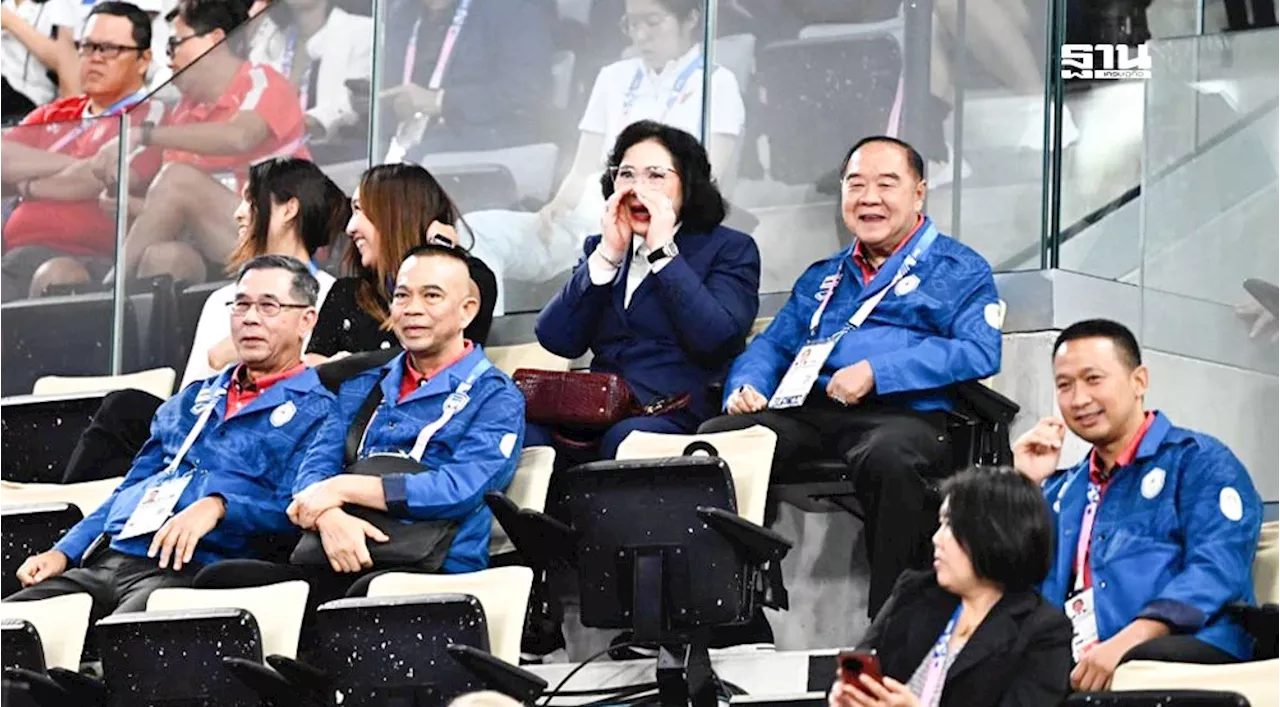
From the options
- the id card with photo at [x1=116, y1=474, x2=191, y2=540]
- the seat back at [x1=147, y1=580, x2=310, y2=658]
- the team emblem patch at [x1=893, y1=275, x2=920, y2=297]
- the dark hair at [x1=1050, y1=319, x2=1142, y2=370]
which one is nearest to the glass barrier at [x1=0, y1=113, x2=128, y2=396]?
the id card with photo at [x1=116, y1=474, x2=191, y2=540]

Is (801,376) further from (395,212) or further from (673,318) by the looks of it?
(395,212)

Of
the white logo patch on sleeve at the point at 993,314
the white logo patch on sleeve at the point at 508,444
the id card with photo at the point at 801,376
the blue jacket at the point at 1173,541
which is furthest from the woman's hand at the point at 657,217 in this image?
the blue jacket at the point at 1173,541

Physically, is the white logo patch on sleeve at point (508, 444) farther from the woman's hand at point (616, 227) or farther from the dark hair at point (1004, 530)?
the dark hair at point (1004, 530)

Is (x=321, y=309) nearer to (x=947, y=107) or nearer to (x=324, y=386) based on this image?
(x=324, y=386)

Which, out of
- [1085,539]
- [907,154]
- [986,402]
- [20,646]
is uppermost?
[907,154]

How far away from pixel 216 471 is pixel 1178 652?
96.6 inches

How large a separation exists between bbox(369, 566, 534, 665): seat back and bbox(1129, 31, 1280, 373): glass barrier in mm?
1693

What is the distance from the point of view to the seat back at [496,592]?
554 centimetres

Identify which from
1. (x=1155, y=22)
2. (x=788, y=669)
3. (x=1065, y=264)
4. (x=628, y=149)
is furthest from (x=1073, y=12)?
(x=788, y=669)

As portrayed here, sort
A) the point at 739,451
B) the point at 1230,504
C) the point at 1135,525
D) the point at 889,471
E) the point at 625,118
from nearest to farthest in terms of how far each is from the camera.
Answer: the point at 1230,504
the point at 1135,525
the point at 889,471
the point at 739,451
the point at 625,118

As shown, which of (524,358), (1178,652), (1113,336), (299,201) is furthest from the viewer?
(299,201)

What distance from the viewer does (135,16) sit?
927 cm

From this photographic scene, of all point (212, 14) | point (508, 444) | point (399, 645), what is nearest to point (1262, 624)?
point (399, 645)

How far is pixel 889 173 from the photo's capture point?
20.9ft
